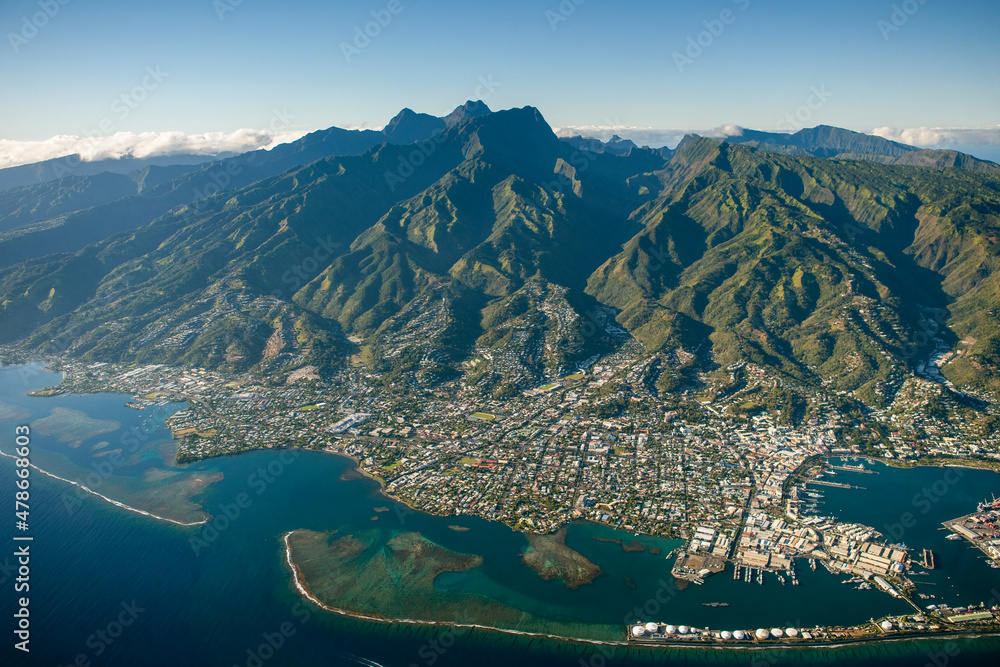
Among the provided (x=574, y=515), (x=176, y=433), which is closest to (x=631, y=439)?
(x=574, y=515)

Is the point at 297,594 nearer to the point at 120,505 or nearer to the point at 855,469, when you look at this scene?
the point at 120,505

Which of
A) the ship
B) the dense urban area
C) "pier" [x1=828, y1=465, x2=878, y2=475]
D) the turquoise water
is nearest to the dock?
"pier" [x1=828, y1=465, x2=878, y2=475]

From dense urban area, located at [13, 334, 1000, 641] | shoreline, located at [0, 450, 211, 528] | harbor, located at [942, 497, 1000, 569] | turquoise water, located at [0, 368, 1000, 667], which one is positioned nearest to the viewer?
turquoise water, located at [0, 368, 1000, 667]

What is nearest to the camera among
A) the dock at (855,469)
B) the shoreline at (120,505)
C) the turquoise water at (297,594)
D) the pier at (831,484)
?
the turquoise water at (297,594)

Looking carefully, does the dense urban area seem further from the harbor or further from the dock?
the dock

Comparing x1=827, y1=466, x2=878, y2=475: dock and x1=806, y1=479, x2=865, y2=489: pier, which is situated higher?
x1=827, y1=466, x2=878, y2=475: dock

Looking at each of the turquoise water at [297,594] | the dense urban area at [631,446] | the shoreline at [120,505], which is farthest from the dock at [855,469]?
the shoreline at [120,505]

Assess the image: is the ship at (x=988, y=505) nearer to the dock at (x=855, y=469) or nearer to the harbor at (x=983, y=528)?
the harbor at (x=983, y=528)

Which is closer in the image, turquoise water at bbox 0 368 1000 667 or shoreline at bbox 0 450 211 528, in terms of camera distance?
turquoise water at bbox 0 368 1000 667
